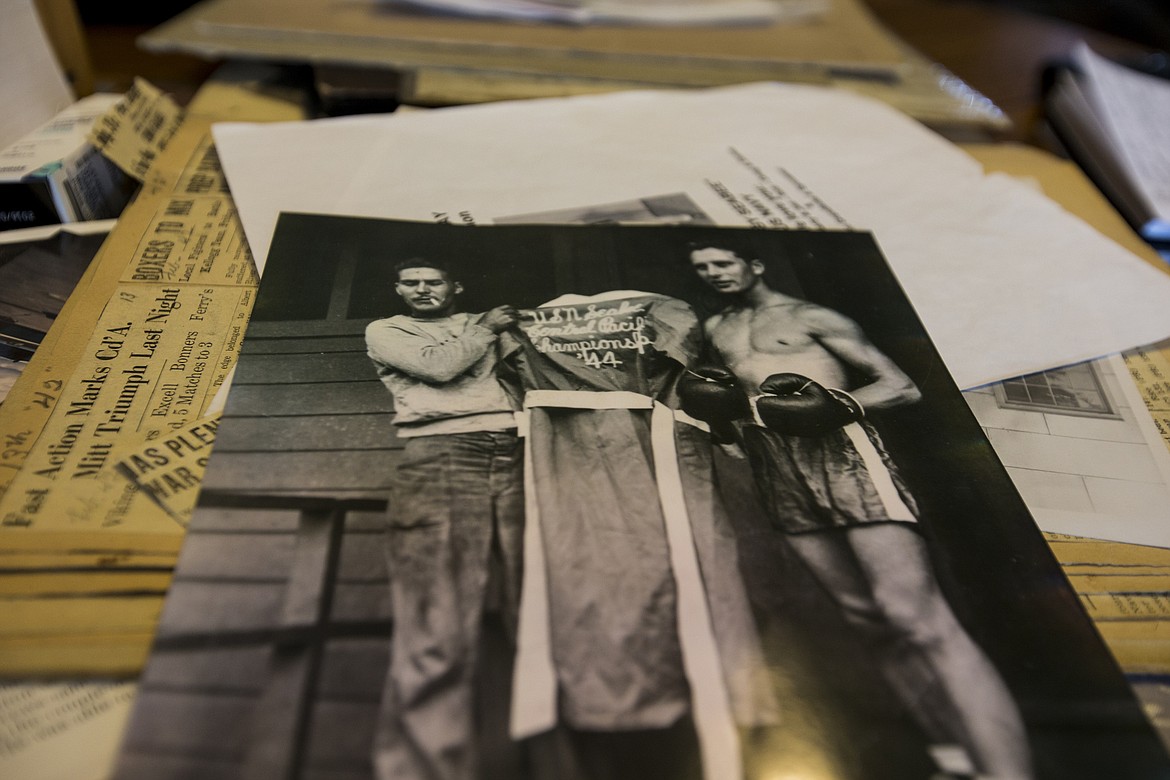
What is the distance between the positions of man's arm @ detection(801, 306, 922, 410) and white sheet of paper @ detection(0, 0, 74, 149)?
1.44ft

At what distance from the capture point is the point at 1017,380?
375 millimetres

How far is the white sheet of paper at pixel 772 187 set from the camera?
1.35 ft

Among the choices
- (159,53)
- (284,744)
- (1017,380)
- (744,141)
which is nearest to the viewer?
(284,744)

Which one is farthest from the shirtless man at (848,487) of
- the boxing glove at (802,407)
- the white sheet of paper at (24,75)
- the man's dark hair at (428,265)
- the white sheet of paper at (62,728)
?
the white sheet of paper at (24,75)

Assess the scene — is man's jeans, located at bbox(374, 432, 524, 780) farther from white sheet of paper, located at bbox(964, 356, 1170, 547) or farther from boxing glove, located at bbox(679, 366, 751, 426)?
white sheet of paper, located at bbox(964, 356, 1170, 547)

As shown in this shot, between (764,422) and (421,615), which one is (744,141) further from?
(421,615)

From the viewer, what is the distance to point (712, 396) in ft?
1.10

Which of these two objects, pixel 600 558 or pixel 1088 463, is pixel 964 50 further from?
pixel 600 558

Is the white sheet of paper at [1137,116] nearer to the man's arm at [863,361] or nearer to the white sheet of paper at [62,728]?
the man's arm at [863,361]

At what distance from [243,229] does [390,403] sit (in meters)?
0.16

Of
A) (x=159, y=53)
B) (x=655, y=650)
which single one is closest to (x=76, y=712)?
(x=655, y=650)

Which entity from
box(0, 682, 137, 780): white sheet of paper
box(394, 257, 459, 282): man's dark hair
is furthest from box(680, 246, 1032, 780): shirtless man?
box(0, 682, 137, 780): white sheet of paper

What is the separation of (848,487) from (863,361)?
8 cm

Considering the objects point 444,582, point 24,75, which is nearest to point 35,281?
point 24,75
